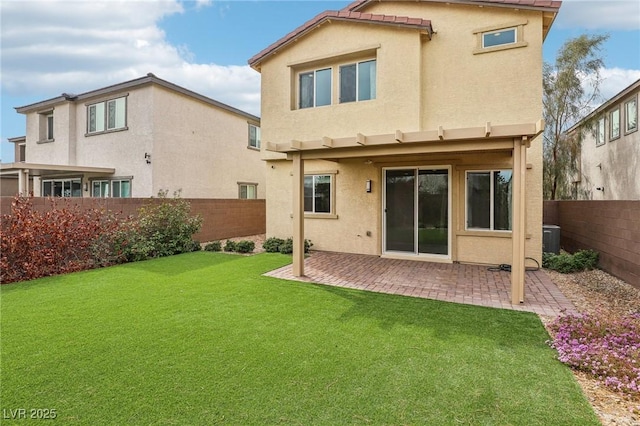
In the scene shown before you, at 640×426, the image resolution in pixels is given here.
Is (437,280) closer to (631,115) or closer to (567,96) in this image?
(567,96)

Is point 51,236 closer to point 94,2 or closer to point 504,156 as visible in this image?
point 94,2

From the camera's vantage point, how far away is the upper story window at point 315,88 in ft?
39.4

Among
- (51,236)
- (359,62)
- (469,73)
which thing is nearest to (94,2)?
(51,236)

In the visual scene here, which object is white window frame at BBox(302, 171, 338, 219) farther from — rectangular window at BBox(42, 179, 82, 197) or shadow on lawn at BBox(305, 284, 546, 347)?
rectangular window at BBox(42, 179, 82, 197)

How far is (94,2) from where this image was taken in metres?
10.6

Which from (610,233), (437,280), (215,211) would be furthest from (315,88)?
(610,233)

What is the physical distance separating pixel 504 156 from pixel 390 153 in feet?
13.3

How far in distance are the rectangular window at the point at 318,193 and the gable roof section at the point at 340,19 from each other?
495 centimetres

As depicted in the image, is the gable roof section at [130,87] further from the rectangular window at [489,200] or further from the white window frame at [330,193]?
the rectangular window at [489,200]

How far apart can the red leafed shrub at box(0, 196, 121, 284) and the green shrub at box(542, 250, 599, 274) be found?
1292 centimetres

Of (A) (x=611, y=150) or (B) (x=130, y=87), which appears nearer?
(B) (x=130, y=87)

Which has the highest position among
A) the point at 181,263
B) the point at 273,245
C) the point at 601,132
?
the point at 601,132

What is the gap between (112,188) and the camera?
55.4 ft

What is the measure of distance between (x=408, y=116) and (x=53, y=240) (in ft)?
35.3
